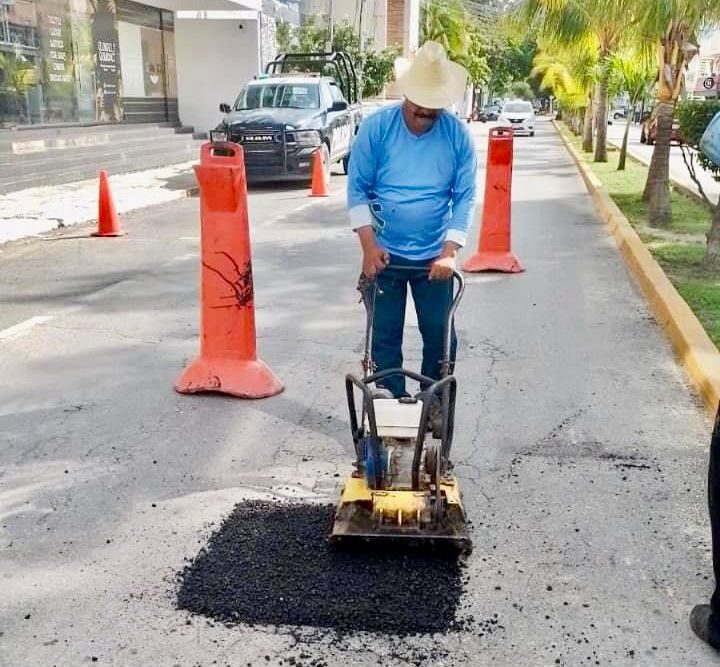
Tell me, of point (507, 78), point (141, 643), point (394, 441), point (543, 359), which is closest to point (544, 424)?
point (543, 359)

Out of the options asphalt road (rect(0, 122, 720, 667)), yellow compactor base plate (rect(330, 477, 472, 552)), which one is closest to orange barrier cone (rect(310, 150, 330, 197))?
asphalt road (rect(0, 122, 720, 667))

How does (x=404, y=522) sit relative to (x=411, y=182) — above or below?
below

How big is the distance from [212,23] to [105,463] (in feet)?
73.9

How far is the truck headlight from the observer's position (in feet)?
50.3

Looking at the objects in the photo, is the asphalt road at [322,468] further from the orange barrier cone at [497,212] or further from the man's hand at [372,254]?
the man's hand at [372,254]

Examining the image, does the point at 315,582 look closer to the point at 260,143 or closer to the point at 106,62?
the point at 260,143

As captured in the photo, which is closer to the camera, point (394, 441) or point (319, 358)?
point (394, 441)

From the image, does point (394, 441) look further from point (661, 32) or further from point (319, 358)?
point (661, 32)

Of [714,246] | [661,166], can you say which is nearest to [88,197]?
[661,166]

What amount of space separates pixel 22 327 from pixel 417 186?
4071 mm

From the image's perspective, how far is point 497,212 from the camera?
836 cm

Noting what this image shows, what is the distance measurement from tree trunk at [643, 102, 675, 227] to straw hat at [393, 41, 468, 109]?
866 cm

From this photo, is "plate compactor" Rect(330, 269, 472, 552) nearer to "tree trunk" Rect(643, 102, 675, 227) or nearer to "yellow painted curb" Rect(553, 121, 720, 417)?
"yellow painted curb" Rect(553, 121, 720, 417)

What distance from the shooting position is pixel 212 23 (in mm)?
24312
